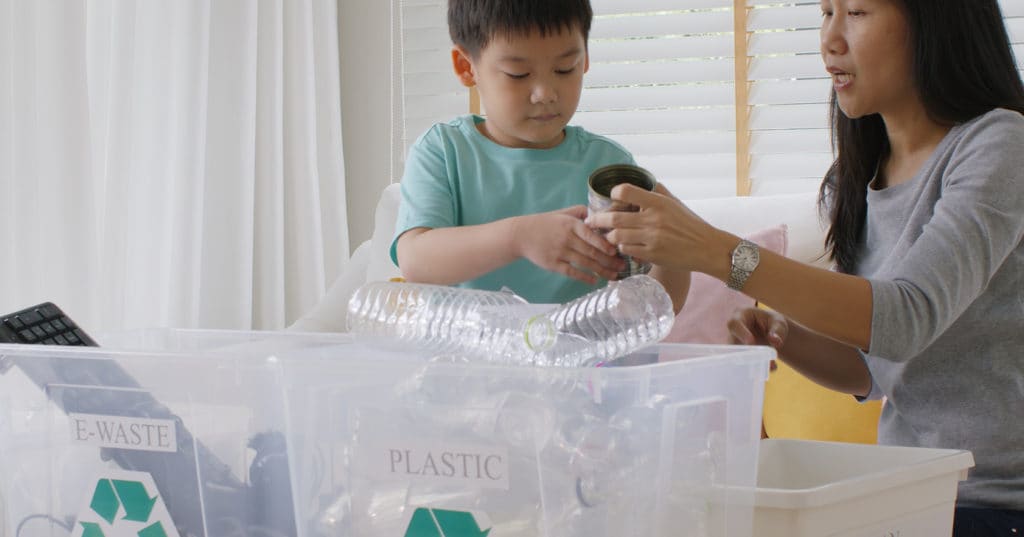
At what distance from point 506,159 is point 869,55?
465mm

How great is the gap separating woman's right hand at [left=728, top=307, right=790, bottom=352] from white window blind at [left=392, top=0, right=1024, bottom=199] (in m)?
1.57

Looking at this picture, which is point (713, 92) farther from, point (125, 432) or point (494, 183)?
point (125, 432)

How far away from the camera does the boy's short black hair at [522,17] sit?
4.02ft

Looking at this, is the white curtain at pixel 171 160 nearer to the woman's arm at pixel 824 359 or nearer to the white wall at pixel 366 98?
the white wall at pixel 366 98

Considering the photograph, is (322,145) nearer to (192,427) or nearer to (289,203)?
(289,203)

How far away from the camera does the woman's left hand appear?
36.6 inches

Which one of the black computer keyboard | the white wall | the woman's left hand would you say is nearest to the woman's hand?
the woman's left hand

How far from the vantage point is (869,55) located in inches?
47.7

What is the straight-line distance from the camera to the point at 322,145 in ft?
9.77

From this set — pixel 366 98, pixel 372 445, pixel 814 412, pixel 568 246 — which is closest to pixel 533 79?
pixel 568 246

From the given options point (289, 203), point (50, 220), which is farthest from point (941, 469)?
point (289, 203)

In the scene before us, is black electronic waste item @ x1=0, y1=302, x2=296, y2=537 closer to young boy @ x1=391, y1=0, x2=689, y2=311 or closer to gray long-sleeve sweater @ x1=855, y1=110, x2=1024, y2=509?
young boy @ x1=391, y1=0, x2=689, y2=311

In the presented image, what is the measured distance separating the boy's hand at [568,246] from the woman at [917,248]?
0.05 m

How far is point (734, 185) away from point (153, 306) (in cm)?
156
